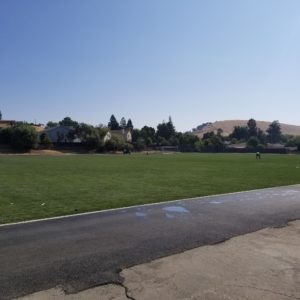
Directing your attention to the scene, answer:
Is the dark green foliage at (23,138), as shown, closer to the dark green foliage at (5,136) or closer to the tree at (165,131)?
the dark green foliage at (5,136)

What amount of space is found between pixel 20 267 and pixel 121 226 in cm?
357

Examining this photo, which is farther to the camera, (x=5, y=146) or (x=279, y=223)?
(x=5, y=146)

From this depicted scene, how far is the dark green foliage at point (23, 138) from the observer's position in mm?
91125

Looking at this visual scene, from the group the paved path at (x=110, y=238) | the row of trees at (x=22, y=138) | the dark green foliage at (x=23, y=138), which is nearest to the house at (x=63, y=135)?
the row of trees at (x=22, y=138)

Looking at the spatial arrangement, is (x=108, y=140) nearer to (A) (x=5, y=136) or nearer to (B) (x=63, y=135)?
(B) (x=63, y=135)

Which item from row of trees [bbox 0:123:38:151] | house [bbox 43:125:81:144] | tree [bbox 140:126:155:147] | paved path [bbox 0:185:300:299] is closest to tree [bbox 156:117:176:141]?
tree [bbox 140:126:155:147]

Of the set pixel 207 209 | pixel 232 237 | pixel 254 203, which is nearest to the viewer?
pixel 232 237

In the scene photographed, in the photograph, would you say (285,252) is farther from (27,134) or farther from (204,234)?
(27,134)

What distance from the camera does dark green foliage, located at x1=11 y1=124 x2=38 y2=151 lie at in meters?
91.1

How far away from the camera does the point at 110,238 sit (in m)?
8.56

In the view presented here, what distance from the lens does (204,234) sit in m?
9.05

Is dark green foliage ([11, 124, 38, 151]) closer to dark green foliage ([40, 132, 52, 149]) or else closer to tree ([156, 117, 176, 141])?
dark green foliage ([40, 132, 52, 149])

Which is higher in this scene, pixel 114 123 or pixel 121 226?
pixel 114 123

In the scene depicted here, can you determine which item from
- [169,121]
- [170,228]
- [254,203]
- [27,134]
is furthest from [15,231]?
[169,121]
